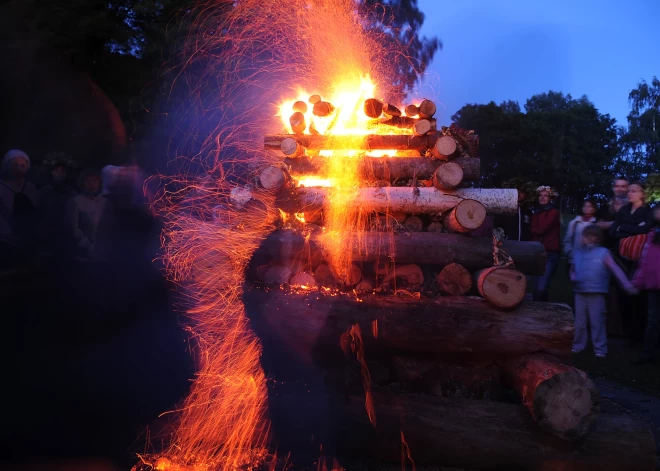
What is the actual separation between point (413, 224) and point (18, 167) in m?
4.35

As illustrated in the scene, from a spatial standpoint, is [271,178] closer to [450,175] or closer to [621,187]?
[450,175]

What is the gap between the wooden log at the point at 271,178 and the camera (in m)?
4.51

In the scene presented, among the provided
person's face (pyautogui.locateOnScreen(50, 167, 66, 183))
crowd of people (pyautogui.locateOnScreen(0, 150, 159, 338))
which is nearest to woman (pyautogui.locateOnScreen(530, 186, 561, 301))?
crowd of people (pyautogui.locateOnScreen(0, 150, 159, 338))

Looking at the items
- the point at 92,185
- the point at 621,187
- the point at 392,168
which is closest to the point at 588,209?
the point at 621,187

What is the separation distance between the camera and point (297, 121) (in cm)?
504

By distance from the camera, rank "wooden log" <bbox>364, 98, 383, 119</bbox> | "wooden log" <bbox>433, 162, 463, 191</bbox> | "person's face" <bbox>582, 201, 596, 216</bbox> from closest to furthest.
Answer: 1. "wooden log" <bbox>433, 162, 463, 191</bbox>
2. "wooden log" <bbox>364, 98, 383, 119</bbox>
3. "person's face" <bbox>582, 201, 596, 216</bbox>

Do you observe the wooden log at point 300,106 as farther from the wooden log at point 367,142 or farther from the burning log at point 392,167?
the burning log at point 392,167

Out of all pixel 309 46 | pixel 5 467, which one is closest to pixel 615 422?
pixel 5 467

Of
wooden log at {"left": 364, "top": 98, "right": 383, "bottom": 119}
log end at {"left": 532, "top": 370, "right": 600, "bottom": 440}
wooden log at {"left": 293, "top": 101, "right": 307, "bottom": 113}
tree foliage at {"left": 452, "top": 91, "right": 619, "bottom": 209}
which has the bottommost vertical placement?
log end at {"left": 532, "top": 370, "right": 600, "bottom": 440}

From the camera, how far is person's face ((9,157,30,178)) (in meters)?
5.02

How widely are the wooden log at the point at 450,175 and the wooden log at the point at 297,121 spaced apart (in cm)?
161

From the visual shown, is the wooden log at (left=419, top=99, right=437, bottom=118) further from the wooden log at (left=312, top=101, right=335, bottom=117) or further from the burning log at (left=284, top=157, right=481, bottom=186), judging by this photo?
the wooden log at (left=312, top=101, right=335, bottom=117)

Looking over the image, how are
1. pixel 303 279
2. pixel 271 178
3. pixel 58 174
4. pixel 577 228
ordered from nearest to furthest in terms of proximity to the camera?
pixel 303 279
pixel 271 178
pixel 58 174
pixel 577 228

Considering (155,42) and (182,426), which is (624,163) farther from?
(182,426)
